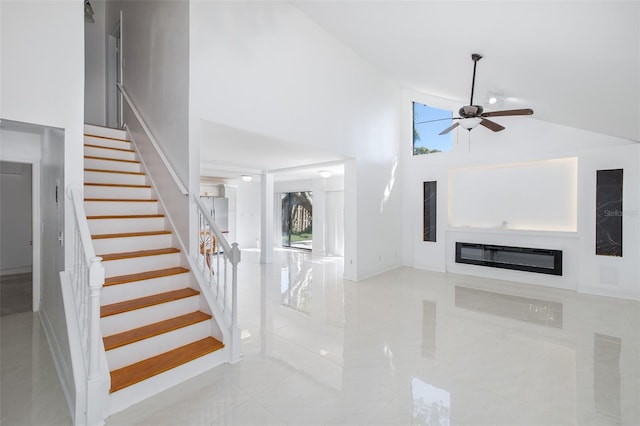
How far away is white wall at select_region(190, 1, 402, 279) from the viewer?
3.54 meters

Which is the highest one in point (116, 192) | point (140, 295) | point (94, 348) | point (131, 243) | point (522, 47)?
point (522, 47)

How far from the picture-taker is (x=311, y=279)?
6121mm

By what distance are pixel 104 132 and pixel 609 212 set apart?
26.8 feet

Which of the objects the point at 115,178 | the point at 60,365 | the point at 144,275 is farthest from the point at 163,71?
the point at 60,365

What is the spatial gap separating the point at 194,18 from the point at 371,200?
14.3ft

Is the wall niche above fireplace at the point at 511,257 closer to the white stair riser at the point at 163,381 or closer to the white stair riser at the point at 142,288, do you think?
the white stair riser at the point at 163,381

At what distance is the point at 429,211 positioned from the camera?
7082 mm

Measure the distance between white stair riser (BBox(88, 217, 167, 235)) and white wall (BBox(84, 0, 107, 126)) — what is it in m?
3.99

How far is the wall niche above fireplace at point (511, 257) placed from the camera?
217 inches

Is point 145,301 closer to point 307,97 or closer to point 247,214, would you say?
point 307,97

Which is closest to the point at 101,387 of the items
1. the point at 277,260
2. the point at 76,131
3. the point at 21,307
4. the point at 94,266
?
the point at 94,266

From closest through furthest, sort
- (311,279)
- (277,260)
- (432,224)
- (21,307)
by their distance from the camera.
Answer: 1. (21,307)
2. (311,279)
3. (432,224)
4. (277,260)

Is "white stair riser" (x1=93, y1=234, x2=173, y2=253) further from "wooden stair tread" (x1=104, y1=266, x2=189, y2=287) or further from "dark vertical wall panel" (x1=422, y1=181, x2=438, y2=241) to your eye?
"dark vertical wall panel" (x1=422, y1=181, x2=438, y2=241)

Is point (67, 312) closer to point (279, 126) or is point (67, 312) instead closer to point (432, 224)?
point (279, 126)
